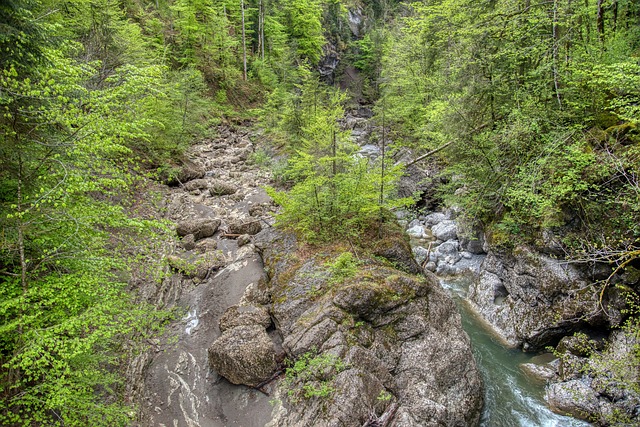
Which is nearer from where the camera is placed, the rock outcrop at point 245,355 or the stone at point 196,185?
the rock outcrop at point 245,355

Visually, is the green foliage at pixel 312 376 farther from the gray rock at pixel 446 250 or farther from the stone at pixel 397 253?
the gray rock at pixel 446 250

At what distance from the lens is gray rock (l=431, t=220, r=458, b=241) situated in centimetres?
1623

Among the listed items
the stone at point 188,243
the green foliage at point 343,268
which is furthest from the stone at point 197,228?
the green foliage at point 343,268

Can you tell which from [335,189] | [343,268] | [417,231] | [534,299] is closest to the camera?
[343,268]

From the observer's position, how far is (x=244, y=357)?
718 cm

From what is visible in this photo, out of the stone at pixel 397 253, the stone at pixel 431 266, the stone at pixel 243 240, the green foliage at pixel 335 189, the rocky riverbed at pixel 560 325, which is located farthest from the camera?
the stone at pixel 431 266

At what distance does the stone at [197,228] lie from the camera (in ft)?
42.9

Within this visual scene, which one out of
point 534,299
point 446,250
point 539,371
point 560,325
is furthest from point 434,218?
point 539,371

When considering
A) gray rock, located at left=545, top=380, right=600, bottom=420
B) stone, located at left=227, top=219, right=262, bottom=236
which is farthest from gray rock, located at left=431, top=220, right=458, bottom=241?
stone, located at left=227, top=219, right=262, bottom=236

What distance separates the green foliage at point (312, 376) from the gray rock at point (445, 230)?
1174 cm

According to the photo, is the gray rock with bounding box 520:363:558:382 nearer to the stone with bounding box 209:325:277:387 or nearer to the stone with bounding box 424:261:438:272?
the stone with bounding box 424:261:438:272

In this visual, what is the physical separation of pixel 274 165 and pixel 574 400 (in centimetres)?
1563

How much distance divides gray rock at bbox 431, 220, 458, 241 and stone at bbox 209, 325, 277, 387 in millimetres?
11721

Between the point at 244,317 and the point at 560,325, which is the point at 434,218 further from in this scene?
the point at 244,317
